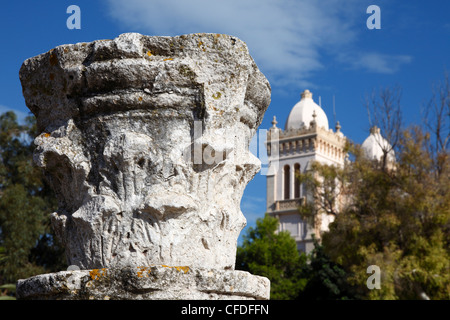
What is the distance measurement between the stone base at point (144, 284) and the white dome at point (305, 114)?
43.0 metres

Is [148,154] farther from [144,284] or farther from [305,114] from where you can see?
[305,114]

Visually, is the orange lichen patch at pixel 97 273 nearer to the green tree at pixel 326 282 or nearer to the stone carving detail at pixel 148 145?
the stone carving detail at pixel 148 145

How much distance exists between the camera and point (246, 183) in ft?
11.1

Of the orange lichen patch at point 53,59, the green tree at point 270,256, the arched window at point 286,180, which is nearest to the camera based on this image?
the orange lichen patch at point 53,59

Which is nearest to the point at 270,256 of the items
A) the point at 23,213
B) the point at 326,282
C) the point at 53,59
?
the point at 326,282

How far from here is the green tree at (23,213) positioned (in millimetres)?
19578

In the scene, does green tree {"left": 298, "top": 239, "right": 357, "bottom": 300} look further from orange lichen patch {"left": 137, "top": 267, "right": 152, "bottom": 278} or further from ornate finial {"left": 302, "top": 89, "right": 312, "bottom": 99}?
orange lichen patch {"left": 137, "top": 267, "right": 152, "bottom": 278}

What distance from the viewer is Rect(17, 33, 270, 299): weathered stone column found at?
292cm

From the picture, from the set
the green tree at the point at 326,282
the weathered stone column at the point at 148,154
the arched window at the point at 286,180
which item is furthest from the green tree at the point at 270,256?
the weathered stone column at the point at 148,154

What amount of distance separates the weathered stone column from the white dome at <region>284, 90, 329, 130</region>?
42727 millimetres

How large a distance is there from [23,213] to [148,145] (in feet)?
58.4

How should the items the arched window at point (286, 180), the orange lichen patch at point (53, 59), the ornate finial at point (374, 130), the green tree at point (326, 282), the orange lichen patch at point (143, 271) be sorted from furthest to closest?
the arched window at point (286, 180), the green tree at point (326, 282), the ornate finial at point (374, 130), the orange lichen patch at point (53, 59), the orange lichen patch at point (143, 271)

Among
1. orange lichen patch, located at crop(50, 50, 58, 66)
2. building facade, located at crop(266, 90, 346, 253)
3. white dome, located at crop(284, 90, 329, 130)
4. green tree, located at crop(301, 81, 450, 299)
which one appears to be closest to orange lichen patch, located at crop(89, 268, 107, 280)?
orange lichen patch, located at crop(50, 50, 58, 66)
